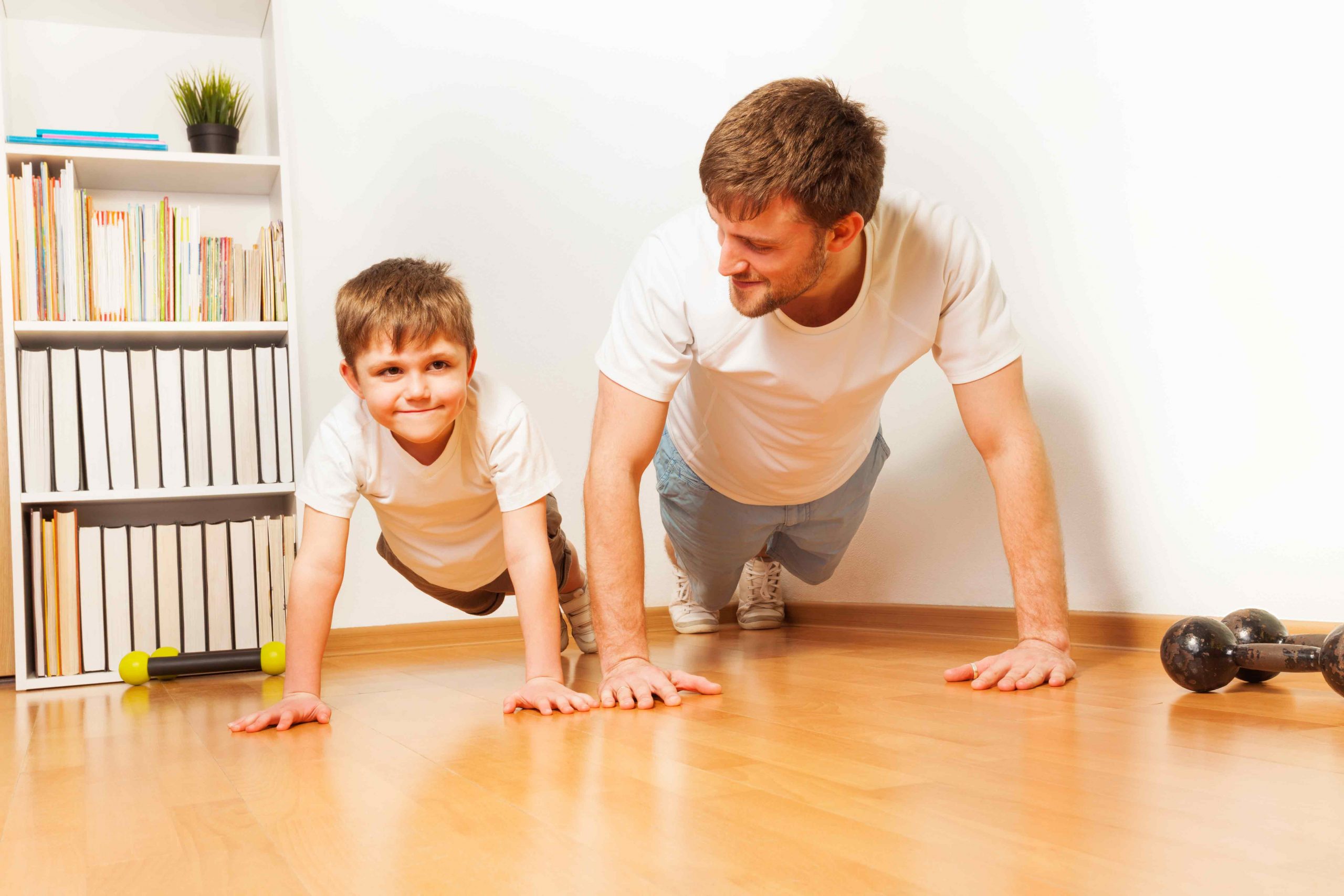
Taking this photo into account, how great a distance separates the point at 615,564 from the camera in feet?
5.11

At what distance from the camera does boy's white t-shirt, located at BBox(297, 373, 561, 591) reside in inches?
65.1

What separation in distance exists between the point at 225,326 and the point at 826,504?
1.35 m

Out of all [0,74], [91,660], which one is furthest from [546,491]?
[0,74]

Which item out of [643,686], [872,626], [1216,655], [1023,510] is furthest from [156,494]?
[1216,655]

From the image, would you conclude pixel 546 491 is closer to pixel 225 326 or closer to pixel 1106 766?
pixel 1106 766

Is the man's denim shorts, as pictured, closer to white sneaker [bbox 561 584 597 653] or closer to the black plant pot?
white sneaker [bbox 561 584 597 653]

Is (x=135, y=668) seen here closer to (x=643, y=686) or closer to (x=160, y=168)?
(x=160, y=168)

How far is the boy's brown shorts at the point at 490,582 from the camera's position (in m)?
2.10

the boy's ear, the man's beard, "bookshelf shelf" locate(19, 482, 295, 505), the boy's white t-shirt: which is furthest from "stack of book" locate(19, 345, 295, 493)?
the man's beard

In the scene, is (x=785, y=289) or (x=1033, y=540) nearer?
(x=785, y=289)

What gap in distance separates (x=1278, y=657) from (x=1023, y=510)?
413 mm

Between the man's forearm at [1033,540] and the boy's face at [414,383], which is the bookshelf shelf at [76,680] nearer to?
the boy's face at [414,383]

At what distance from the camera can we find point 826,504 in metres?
2.13

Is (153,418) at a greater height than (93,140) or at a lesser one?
lesser
